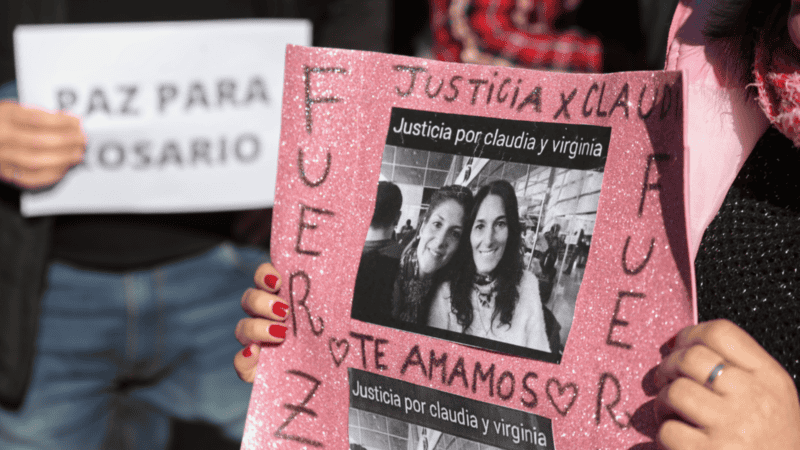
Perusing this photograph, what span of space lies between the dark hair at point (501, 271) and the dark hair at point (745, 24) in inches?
7.3

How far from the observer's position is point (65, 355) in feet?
2.92

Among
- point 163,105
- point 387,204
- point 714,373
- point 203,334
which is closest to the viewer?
point 714,373

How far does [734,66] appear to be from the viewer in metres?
0.43

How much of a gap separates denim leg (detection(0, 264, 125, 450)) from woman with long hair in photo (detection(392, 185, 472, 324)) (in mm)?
620

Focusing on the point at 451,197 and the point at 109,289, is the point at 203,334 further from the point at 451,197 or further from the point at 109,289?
the point at 451,197

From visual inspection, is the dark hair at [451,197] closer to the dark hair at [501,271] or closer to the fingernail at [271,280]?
the dark hair at [501,271]

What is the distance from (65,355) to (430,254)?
72cm

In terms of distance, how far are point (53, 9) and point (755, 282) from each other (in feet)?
2.87

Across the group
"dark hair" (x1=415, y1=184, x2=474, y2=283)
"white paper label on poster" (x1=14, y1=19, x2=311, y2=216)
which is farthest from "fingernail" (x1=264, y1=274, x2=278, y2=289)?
"white paper label on poster" (x1=14, y1=19, x2=311, y2=216)

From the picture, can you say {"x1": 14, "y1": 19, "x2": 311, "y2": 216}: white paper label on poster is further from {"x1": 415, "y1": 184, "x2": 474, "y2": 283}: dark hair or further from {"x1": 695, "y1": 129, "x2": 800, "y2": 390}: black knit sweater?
{"x1": 695, "y1": 129, "x2": 800, "y2": 390}: black knit sweater

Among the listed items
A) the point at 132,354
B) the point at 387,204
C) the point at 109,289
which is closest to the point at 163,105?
the point at 109,289

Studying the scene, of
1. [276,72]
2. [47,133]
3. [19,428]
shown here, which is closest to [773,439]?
[276,72]

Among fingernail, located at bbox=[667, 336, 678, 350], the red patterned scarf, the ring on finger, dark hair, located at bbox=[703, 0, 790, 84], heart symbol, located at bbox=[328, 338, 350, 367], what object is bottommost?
heart symbol, located at bbox=[328, 338, 350, 367]

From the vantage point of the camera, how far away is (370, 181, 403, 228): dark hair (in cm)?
45
